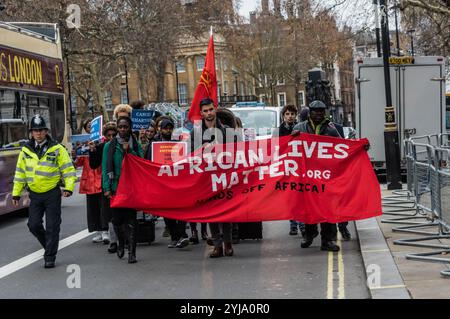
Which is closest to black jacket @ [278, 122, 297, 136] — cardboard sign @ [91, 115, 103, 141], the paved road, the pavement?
the paved road

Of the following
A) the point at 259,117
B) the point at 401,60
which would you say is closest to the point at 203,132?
the point at 401,60

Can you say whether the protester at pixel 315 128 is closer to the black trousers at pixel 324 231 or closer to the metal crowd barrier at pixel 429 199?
the black trousers at pixel 324 231

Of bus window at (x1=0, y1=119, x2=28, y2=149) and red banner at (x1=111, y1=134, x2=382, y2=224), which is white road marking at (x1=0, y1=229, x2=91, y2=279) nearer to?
red banner at (x1=111, y1=134, x2=382, y2=224)

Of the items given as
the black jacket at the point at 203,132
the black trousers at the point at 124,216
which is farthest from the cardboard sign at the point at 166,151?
the black trousers at the point at 124,216

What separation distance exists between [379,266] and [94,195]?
5.09 metres

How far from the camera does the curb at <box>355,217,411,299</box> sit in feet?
24.4

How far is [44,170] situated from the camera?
397 inches

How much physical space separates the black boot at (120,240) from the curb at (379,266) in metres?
3.03

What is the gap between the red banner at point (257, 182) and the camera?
1023 cm

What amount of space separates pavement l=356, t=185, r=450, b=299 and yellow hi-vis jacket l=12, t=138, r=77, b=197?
12.5 feet

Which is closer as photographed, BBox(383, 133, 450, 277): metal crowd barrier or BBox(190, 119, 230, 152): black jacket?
BBox(383, 133, 450, 277): metal crowd barrier

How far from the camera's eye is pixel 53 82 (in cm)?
1834

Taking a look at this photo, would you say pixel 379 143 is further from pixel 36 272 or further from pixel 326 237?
pixel 36 272

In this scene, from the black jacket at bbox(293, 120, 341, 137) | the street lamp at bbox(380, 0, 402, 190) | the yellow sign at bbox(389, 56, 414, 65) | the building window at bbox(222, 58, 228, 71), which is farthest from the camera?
the building window at bbox(222, 58, 228, 71)
